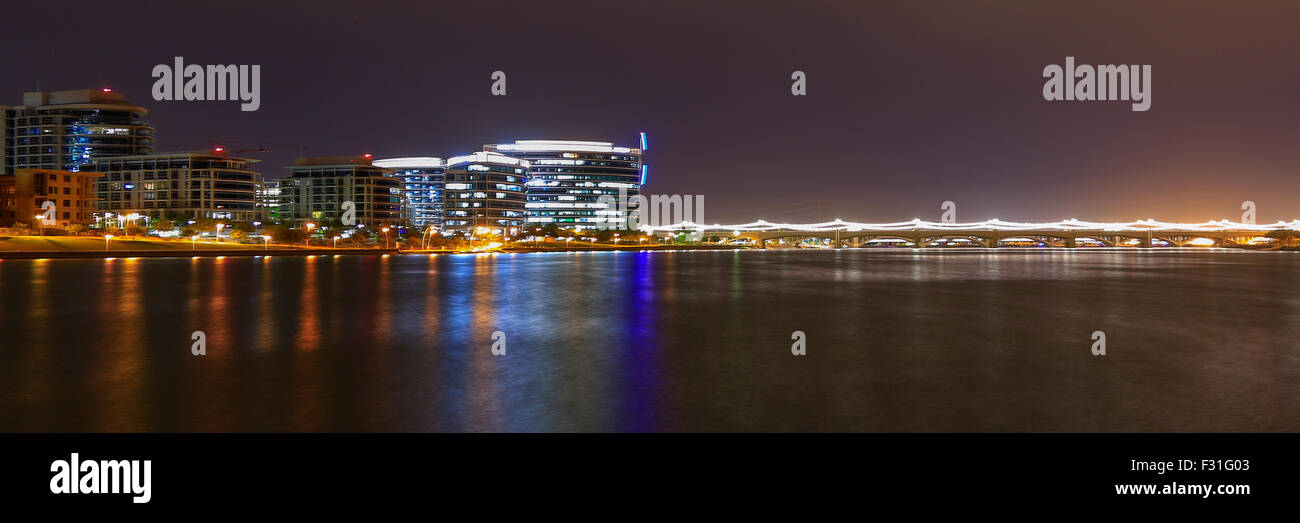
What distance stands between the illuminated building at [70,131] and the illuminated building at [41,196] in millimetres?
39388

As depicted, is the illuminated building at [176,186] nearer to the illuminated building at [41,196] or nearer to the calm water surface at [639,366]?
the illuminated building at [41,196]

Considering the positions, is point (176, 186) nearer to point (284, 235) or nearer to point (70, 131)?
point (70, 131)

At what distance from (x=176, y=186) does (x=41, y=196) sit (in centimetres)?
3656

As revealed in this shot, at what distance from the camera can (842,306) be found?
2859 cm

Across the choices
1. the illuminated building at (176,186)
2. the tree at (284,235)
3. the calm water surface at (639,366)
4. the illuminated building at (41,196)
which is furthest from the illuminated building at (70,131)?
the calm water surface at (639,366)

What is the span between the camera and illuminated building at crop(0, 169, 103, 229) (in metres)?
142

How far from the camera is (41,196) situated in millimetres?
143250

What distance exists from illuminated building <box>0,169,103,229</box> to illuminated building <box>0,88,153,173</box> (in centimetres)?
3939

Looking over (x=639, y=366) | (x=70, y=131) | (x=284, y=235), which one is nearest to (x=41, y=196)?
(x=284, y=235)

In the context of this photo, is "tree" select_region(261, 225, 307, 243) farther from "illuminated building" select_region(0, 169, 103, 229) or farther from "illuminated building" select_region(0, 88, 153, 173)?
"illuminated building" select_region(0, 88, 153, 173)

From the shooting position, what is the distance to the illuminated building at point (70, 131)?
185625mm

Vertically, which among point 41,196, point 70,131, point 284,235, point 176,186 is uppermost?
point 70,131
